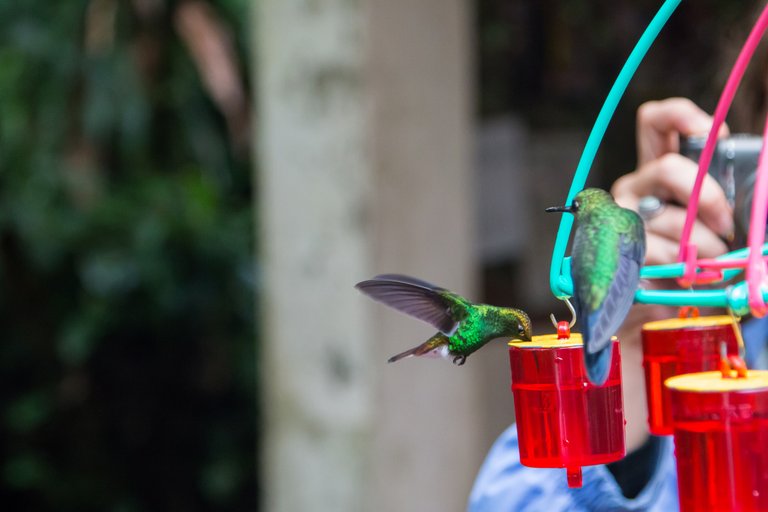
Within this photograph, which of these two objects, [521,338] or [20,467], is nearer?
[521,338]

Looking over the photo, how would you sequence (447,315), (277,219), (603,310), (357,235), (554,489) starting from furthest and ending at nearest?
1. (277,219)
2. (357,235)
3. (554,489)
4. (447,315)
5. (603,310)

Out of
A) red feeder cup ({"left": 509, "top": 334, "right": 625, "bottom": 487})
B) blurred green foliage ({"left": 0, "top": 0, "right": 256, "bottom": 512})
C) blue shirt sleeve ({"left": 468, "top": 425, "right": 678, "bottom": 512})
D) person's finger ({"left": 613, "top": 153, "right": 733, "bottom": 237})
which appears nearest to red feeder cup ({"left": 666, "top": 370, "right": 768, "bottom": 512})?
red feeder cup ({"left": 509, "top": 334, "right": 625, "bottom": 487})

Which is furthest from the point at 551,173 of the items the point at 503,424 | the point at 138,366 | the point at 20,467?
the point at 20,467

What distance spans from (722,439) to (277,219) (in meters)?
1.45

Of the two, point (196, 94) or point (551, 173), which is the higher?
point (196, 94)

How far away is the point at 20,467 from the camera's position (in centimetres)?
276

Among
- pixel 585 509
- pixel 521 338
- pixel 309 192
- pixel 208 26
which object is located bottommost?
pixel 585 509

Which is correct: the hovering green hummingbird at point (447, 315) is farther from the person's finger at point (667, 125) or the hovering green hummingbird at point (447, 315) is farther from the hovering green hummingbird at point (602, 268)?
the person's finger at point (667, 125)

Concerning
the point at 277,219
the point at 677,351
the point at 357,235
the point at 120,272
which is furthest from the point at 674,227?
the point at 120,272

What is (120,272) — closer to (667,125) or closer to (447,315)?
(667,125)

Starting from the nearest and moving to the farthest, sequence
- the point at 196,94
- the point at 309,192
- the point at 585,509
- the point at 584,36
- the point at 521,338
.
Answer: the point at 521,338, the point at 585,509, the point at 309,192, the point at 584,36, the point at 196,94

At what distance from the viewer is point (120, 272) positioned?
2.43 m

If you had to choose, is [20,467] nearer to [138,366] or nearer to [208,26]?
[138,366]

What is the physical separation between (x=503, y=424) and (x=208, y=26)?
1241 mm
